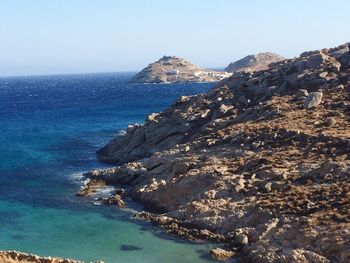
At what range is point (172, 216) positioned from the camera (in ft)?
131

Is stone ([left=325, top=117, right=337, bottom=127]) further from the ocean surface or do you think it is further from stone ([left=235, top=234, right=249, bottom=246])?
the ocean surface

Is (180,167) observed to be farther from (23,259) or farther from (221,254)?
(23,259)

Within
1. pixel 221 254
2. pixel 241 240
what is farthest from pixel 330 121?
pixel 221 254

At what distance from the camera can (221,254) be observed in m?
32.4

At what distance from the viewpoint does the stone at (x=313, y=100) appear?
176ft

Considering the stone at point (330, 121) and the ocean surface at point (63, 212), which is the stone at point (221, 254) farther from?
the stone at point (330, 121)

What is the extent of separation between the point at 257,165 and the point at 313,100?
569 inches

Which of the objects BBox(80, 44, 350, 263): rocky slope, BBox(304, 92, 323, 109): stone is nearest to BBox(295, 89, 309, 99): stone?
BBox(80, 44, 350, 263): rocky slope

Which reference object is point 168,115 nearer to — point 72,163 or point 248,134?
point 72,163

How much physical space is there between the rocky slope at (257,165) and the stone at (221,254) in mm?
70

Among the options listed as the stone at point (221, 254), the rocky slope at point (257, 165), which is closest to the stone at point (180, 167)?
the rocky slope at point (257, 165)

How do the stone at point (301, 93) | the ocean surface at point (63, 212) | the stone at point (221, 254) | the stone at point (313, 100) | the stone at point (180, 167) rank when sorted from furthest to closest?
the stone at point (301, 93)
the stone at point (313, 100)
the stone at point (180, 167)
the ocean surface at point (63, 212)
the stone at point (221, 254)

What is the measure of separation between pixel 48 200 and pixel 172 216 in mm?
13760

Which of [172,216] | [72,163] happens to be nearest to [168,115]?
[72,163]
